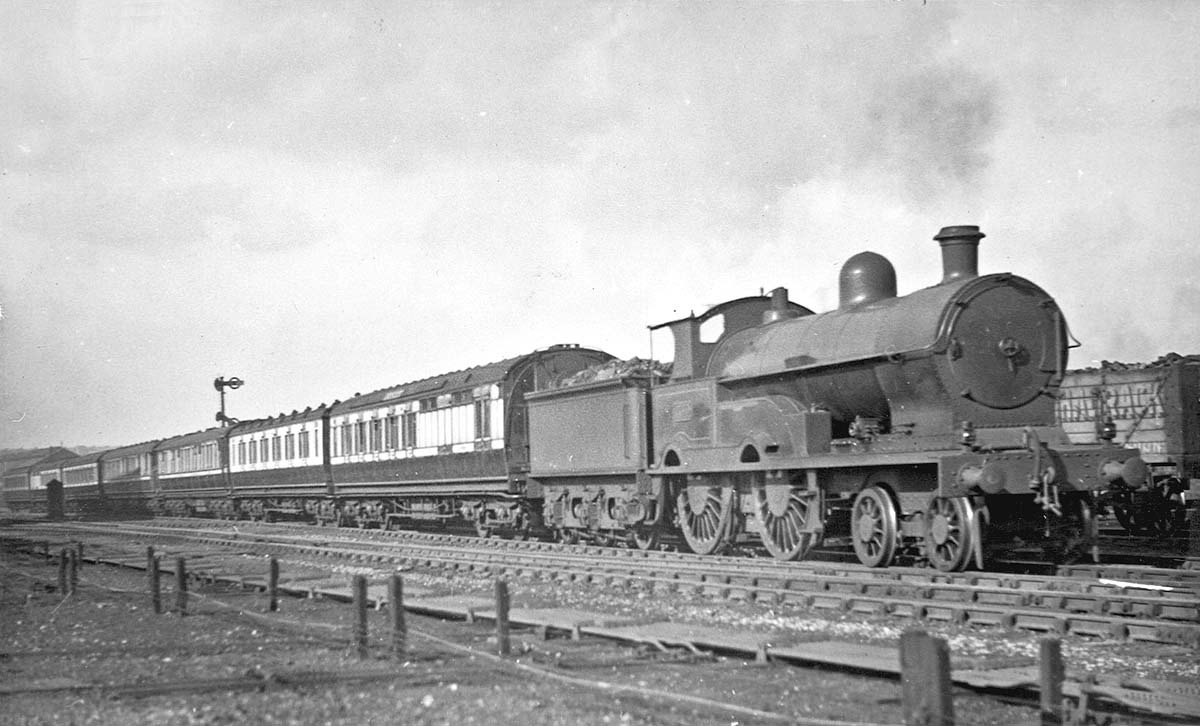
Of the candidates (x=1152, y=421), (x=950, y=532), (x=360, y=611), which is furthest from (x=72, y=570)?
(x=1152, y=421)

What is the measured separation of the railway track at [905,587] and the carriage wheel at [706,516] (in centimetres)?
51

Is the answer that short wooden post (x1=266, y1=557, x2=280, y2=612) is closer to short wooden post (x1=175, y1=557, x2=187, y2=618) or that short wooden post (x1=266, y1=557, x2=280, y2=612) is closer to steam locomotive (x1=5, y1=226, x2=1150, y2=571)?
short wooden post (x1=175, y1=557, x2=187, y2=618)

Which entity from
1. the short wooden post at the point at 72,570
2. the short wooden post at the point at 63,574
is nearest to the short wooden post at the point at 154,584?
the short wooden post at the point at 72,570

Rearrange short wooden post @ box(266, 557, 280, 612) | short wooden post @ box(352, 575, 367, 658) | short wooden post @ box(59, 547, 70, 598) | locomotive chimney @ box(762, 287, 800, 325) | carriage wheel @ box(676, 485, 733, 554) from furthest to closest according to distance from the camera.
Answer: locomotive chimney @ box(762, 287, 800, 325) < carriage wheel @ box(676, 485, 733, 554) < short wooden post @ box(59, 547, 70, 598) < short wooden post @ box(266, 557, 280, 612) < short wooden post @ box(352, 575, 367, 658)

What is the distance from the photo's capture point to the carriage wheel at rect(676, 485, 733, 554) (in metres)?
16.1

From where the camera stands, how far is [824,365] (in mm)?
14094

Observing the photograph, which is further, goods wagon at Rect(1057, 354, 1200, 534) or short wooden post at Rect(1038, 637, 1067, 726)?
goods wagon at Rect(1057, 354, 1200, 534)

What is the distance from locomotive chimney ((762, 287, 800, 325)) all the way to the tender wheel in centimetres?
371

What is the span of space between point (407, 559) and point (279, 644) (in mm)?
8031

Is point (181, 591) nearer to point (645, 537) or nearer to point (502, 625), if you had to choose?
point (502, 625)

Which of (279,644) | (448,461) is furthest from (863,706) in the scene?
(448,461)

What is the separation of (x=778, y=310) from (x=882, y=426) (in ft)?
10.5

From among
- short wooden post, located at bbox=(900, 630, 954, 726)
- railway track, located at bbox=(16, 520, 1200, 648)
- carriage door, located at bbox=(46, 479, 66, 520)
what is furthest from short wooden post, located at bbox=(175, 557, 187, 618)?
carriage door, located at bbox=(46, 479, 66, 520)

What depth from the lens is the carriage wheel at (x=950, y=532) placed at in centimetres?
1206
